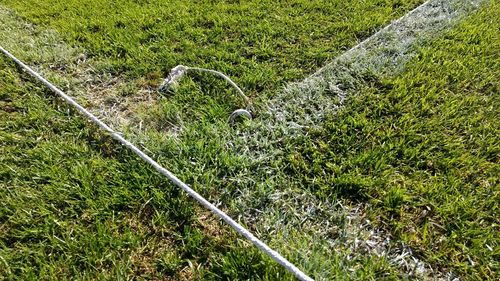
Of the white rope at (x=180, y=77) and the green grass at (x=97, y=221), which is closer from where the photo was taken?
the green grass at (x=97, y=221)

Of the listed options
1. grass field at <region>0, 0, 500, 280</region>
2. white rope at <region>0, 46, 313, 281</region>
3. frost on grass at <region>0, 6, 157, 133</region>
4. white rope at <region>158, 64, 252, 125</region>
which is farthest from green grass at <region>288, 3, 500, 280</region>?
frost on grass at <region>0, 6, 157, 133</region>

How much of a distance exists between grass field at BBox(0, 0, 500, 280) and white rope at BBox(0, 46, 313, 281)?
2.5 inches

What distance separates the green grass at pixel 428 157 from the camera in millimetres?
1617

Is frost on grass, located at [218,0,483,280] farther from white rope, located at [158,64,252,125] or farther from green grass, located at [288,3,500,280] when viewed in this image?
white rope, located at [158,64,252,125]

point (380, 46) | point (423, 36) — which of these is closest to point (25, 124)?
point (380, 46)

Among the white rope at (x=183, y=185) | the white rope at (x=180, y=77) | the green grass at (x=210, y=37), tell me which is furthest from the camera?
the green grass at (x=210, y=37)

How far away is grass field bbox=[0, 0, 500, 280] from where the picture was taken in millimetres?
1585

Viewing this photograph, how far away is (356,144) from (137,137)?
128 centimetres

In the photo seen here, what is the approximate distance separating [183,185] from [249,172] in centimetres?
37

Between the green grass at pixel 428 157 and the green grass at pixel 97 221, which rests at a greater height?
the green grass at pixel 428 157

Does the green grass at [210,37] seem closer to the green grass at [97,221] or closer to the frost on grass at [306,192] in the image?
the frost on grass at [306,192]

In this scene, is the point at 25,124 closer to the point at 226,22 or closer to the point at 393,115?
the point at 226,22

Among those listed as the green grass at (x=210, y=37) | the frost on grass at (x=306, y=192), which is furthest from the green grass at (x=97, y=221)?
the green grass at (x=210, y=37)

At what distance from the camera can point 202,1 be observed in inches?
152
